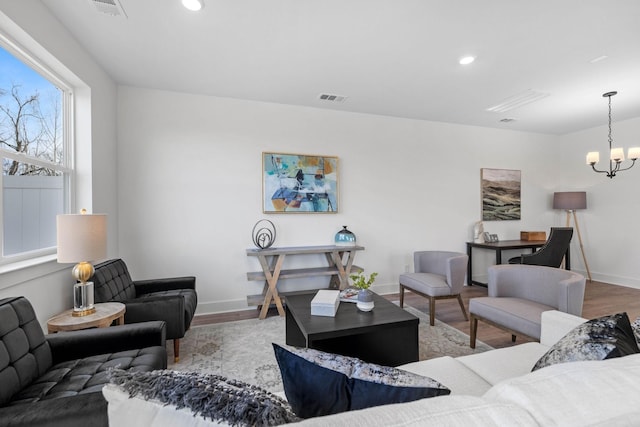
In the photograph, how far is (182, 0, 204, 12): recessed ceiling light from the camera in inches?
74.2

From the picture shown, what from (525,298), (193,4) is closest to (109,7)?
(193,4)

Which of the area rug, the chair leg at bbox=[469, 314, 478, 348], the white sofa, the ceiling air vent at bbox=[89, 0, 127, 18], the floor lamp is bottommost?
the area rug

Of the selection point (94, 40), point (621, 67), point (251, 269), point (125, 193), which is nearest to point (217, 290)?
point (251, 269)

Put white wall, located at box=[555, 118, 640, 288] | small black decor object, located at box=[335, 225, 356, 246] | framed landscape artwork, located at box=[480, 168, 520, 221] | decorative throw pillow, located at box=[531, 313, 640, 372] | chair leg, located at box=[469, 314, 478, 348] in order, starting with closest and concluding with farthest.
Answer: decorative throw pillow, located at box=[531, 313, 640, 372]
chair leg, located at box=[469, 314, 478, 348]
small black decor object, located at box=[335, 225, 356, 246]
white wall, located at box=[555, 118, 640, 288]
framed landscape artwork, located at box=[480, 168, 520, 221]

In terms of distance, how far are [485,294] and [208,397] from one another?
4.52 m

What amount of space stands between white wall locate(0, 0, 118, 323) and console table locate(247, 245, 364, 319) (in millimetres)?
1554

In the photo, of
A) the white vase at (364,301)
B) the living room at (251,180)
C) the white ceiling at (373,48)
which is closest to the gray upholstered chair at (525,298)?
the white vase at (364,301)

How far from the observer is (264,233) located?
3621mm

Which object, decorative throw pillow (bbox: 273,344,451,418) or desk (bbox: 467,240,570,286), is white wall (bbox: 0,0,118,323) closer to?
decorative throw pillow (bbox: 273,344,451,418)

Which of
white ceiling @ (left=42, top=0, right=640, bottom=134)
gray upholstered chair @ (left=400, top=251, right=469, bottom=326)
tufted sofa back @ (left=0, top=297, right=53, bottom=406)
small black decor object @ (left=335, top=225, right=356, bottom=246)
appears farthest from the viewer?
small black decor object @ (left=335, top=225, right=356, bottom=246)

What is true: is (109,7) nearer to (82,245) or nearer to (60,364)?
(82,245)

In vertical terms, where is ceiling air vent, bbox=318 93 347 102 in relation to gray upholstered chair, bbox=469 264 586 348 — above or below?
above

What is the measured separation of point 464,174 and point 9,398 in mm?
5203

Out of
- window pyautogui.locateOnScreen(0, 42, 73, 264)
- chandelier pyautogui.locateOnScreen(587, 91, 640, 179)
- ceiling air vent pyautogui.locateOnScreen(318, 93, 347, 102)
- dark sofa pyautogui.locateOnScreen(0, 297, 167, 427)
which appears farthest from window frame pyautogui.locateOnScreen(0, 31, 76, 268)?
chandelier pyautogui.locateOnScreen(587, 91, 640, 179)
